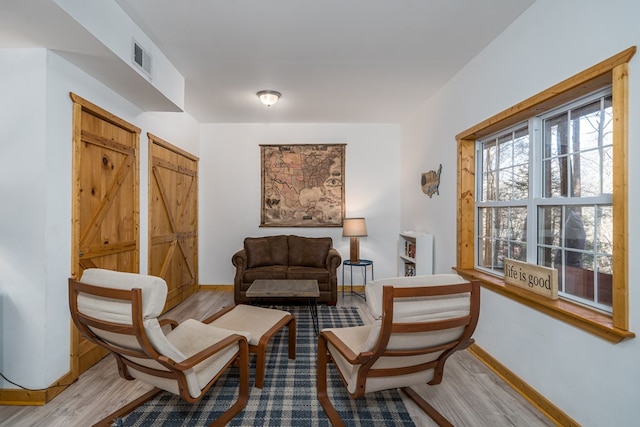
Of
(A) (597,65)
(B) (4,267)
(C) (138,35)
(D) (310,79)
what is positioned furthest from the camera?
(D) (310,79)

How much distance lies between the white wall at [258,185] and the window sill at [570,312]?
2555 mm

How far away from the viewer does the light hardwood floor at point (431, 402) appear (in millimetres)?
1871

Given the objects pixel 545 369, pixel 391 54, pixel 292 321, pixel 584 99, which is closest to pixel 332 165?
pixel 391 54

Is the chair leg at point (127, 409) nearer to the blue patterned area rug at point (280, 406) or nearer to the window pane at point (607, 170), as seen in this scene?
the blue patterned area rug at point (280, 406)

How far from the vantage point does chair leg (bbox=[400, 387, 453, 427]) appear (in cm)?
180

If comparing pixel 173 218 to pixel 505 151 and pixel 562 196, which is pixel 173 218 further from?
pixel 562 196

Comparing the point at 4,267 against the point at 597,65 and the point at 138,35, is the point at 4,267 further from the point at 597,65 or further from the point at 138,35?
the point at 597,65

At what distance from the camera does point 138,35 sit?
240 cm

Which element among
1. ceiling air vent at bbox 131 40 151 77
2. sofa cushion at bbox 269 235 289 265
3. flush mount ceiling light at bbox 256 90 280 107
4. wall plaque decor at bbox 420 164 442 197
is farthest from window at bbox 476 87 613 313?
ceiling air vent at bbox 131 40 151 77

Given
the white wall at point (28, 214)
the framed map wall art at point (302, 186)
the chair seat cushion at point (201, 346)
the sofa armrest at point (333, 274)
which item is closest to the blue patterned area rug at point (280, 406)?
the chair seat cushion at point (201, 346)

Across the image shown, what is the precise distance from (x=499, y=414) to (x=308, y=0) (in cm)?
313

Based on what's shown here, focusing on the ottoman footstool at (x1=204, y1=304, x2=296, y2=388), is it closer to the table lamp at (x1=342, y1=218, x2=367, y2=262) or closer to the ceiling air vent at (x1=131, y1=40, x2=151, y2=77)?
the table lamp at (x1=342, y1=218, x2=367, y2=262)

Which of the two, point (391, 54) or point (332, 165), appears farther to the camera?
point (332, 165)

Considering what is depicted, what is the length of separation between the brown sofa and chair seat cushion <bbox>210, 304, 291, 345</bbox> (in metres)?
1.39
